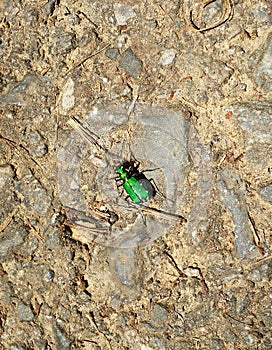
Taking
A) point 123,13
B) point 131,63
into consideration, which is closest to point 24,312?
point 131,63

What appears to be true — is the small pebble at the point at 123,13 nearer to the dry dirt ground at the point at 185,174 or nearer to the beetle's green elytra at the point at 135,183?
the dry dirt ground at the point at 185,174

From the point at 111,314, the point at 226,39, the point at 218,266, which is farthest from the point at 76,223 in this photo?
the point at 226,39

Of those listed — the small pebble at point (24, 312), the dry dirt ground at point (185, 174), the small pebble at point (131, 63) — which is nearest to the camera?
the dry dirt ground at point (185, 174)

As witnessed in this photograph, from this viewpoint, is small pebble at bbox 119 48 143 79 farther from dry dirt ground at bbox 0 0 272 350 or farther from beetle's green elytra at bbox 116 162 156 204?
beetle's green elytra at bbox 116 162 156 204

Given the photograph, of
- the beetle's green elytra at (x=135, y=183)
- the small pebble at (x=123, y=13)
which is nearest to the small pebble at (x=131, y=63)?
the small pebble at (x=123, y=13)

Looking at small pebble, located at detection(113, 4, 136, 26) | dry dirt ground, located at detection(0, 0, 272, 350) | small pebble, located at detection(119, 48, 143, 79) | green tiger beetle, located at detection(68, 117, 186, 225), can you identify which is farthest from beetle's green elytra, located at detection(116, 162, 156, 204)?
small pebble, located at detection(113, 4, 136, 26)
